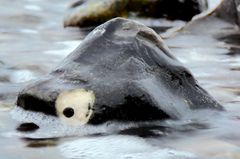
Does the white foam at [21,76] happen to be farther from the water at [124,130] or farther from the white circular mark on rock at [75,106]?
the white circular mark on rock at [75,106]

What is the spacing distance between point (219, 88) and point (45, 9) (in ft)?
19.6

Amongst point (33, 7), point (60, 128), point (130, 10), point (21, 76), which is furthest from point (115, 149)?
point (33, 7)

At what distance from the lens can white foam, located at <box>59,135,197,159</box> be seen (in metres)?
3.32

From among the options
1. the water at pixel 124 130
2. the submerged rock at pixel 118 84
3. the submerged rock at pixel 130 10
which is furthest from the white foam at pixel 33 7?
the submerged rock at pixel 118 84

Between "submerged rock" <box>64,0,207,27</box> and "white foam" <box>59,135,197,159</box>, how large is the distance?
5.38m

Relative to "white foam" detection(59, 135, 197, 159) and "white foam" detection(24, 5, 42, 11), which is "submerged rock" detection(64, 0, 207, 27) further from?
"white foam" detection(59, 135, 197, 159)

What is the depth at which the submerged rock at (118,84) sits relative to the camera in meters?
3.86

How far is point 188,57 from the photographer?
21.5 ft

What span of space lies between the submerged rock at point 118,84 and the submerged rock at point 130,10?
15.3ft

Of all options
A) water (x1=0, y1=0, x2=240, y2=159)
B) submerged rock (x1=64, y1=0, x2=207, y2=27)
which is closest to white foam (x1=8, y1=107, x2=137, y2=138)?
water (x1=0, y1=0, x2=240, y2=159)

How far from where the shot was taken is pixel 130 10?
9117 millimetres

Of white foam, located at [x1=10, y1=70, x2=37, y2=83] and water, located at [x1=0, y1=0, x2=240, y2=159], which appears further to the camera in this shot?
white foam, located at [x1=10, y1=70, x2=37, y2=83]

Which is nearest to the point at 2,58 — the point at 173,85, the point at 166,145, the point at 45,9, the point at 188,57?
the point at 188,57

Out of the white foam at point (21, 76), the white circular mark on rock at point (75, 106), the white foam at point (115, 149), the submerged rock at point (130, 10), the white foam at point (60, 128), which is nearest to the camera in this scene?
the white foam at point (115, 149)
